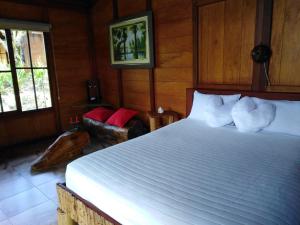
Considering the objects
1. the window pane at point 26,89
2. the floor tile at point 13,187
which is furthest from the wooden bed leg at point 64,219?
the window pane at point 26,89

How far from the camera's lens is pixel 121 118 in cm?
352

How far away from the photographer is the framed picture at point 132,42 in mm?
3385

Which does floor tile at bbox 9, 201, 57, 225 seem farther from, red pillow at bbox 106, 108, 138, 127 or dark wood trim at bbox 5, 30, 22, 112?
dark wood trim at bbox 5, 30, 22, 112

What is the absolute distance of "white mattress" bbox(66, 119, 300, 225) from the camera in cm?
109

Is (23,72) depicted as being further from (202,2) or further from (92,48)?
(202,2)

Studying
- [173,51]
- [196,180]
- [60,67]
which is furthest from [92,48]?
[196,180]

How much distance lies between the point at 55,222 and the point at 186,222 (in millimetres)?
1391

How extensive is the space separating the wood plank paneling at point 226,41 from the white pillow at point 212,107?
0.28m

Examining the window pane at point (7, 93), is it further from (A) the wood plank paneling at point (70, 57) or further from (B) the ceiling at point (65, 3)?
(B) the ceiling at point (65, 3)

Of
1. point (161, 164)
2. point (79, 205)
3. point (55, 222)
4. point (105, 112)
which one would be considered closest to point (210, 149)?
point (161, 164)

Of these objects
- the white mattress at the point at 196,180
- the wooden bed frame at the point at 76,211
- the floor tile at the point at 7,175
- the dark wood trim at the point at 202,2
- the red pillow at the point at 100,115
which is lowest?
the floor tile at the point at 7,175

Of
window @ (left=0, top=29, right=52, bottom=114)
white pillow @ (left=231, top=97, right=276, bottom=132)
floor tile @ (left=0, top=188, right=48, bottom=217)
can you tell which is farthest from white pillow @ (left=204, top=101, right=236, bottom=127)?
window @ (left=0, top=29, right=52, bottom=114)

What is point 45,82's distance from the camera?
3.94 meters

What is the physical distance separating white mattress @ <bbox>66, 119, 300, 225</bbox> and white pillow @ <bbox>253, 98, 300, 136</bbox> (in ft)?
0.26
